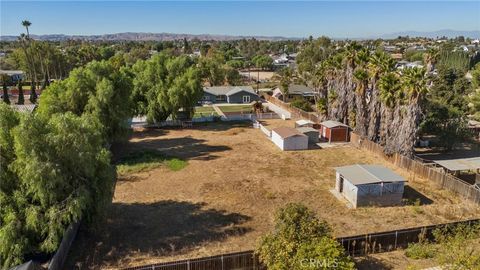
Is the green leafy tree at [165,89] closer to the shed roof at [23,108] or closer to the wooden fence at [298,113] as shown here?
the shed roof at [23,108]

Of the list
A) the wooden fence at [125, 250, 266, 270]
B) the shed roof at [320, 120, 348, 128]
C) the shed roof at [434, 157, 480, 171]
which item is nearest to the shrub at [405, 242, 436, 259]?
the wooden fence at [125, 250, 266, 270]

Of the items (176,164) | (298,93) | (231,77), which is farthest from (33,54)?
(176,164)

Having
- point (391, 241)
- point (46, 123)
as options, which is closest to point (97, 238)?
point (46, 123)

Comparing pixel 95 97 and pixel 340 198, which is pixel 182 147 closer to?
pixel 95 97

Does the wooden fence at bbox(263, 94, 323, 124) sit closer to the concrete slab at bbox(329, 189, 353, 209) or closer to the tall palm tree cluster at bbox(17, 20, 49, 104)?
the concrete slab at bbox(329, 189, 353, 209)

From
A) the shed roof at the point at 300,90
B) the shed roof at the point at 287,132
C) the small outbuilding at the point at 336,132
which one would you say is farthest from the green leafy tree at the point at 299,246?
the shed roof at the point at 300,90

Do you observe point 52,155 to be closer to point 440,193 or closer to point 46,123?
point 46,123
